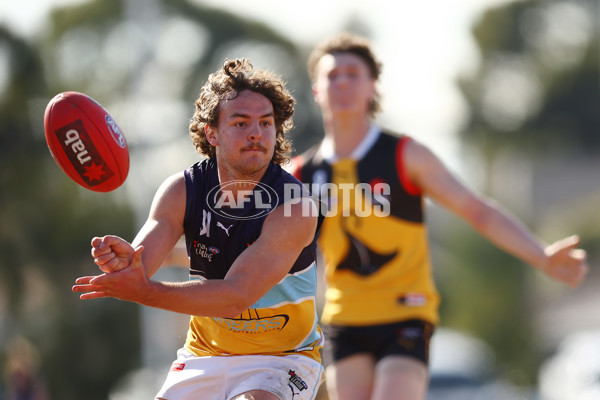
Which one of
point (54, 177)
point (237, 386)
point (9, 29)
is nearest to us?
point (237, 386)

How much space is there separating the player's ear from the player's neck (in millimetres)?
1954

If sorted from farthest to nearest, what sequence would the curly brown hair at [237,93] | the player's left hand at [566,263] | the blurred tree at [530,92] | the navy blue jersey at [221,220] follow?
the blurred tree at [530,92]
the player's left hand at [566,263]
the curly brown hair at [237,93]
the navy blue jersey at [221,220]

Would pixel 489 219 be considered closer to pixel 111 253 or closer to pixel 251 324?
pixel 251 324

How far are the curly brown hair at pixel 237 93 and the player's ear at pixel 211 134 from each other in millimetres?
21

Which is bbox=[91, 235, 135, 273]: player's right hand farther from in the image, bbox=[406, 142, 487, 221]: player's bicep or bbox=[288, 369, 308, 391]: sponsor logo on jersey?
bbox=[406, 142, 487, 221]: player's bicep

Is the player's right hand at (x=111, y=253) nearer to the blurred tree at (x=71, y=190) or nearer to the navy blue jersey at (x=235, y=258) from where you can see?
the navy blue jersey at (x=235, y=258)

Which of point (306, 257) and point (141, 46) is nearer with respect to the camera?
point (306, 257)

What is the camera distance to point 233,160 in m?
4.94

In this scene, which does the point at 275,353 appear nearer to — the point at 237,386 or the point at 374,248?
the point at 237,386

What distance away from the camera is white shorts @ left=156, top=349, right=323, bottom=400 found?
16.0 ft

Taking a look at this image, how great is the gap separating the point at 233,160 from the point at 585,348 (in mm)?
10051

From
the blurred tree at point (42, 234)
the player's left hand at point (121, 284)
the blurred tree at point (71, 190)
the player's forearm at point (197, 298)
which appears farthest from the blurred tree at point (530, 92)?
the player's left hand at point (121, 284)

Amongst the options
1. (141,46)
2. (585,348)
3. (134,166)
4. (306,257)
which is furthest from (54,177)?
(306,257)

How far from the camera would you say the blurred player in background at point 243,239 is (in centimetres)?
480
